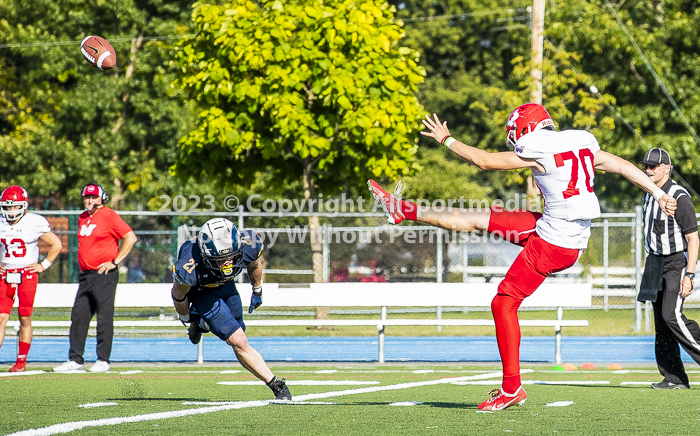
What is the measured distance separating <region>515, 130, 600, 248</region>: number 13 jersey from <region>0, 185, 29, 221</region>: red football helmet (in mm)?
6484

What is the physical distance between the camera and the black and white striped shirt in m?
8.05

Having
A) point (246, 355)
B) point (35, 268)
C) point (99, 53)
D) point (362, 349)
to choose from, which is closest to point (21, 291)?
point (35, 268)

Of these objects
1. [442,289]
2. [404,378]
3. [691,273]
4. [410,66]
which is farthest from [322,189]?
[691,273]

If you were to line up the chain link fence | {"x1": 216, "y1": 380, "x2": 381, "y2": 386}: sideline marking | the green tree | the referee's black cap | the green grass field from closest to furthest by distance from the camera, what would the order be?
the green grass field → the referee's black cap → {"x1": 216, "y1": 380, "x2": 381, "y2": 386}: sideline marking → the green tree → the chain link fence

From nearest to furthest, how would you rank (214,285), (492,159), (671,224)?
(492,159) < (214,285) < (671,224)

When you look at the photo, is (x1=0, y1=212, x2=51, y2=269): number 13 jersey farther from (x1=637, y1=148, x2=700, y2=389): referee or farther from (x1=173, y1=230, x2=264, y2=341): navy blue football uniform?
(x1=637, y1=148, x2=700, y2=389): referee

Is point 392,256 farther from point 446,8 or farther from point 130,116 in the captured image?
point 446,8

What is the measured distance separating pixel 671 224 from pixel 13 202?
278 inches

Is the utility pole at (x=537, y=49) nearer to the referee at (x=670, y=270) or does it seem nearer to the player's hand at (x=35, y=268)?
the referee at (x=670, y=270)

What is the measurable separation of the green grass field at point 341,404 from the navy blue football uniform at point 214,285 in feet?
2.04

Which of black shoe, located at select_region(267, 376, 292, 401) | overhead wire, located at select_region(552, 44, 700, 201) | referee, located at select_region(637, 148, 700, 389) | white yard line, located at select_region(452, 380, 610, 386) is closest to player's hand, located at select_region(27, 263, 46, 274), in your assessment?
black shoe, located at select_region(267, 376, 292, 401)

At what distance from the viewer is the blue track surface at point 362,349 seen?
12.7 m

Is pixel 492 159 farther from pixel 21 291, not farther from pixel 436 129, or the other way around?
pixel 21 291

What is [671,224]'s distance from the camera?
812 cm
